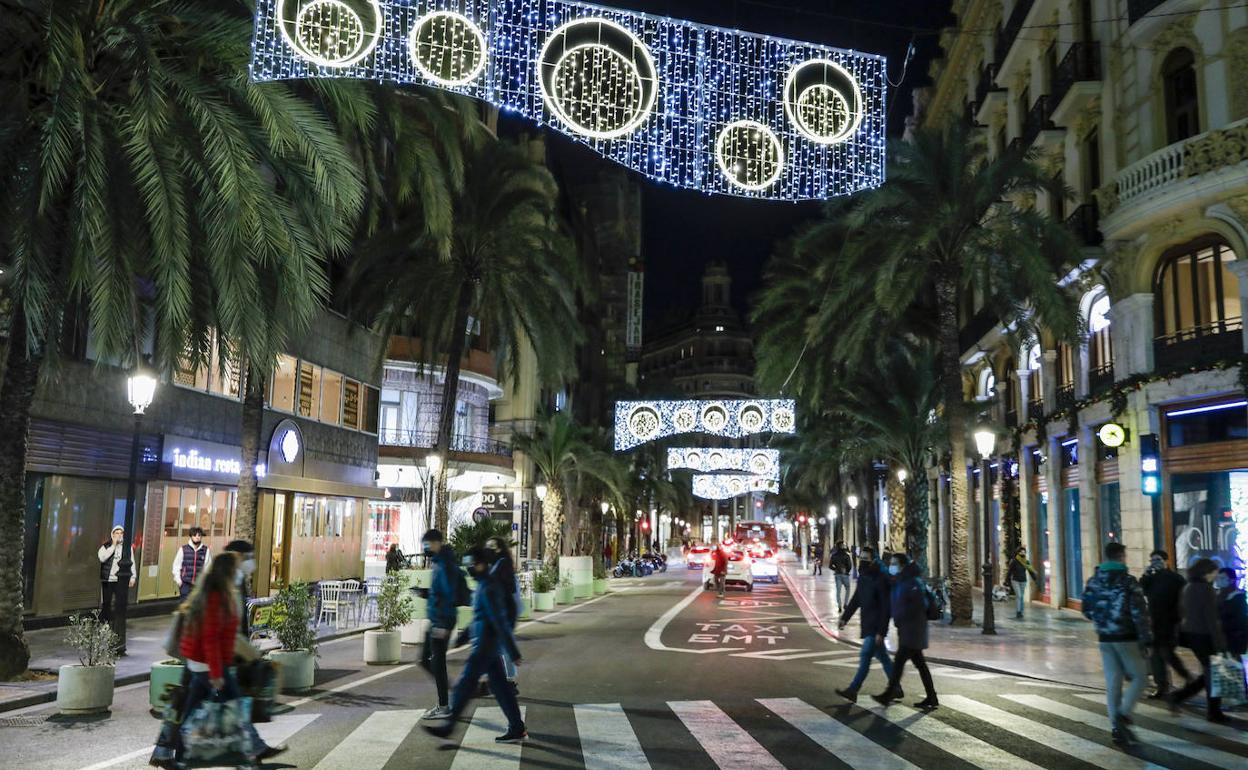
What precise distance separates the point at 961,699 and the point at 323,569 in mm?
24399

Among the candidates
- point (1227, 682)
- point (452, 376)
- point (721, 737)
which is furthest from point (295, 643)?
point (452, 376)

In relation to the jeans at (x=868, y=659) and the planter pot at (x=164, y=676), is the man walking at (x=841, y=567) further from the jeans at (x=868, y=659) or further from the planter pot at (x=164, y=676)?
the planter pot at (x=164, y=676)

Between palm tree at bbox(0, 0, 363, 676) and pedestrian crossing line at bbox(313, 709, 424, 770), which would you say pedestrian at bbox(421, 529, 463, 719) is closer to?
pedestrian crossing line at bbox(313, 709, 424, 770)

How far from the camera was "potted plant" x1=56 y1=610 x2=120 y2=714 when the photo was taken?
1099cm

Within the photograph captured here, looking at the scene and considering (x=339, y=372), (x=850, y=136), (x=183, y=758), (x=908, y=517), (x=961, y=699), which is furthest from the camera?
(x=339, y=372)

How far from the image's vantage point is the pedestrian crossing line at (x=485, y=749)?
853 centimetres

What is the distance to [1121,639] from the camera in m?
9.93

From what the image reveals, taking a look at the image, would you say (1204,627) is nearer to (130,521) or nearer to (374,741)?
(374,741)

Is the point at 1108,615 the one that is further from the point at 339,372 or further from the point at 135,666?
the point at 339,372

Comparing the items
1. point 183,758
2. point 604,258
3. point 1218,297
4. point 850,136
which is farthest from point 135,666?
point 604,258

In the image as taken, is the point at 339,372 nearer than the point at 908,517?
No

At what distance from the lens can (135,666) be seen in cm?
1467

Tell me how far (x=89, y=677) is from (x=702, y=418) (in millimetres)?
29695

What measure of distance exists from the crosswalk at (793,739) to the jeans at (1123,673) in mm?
346
